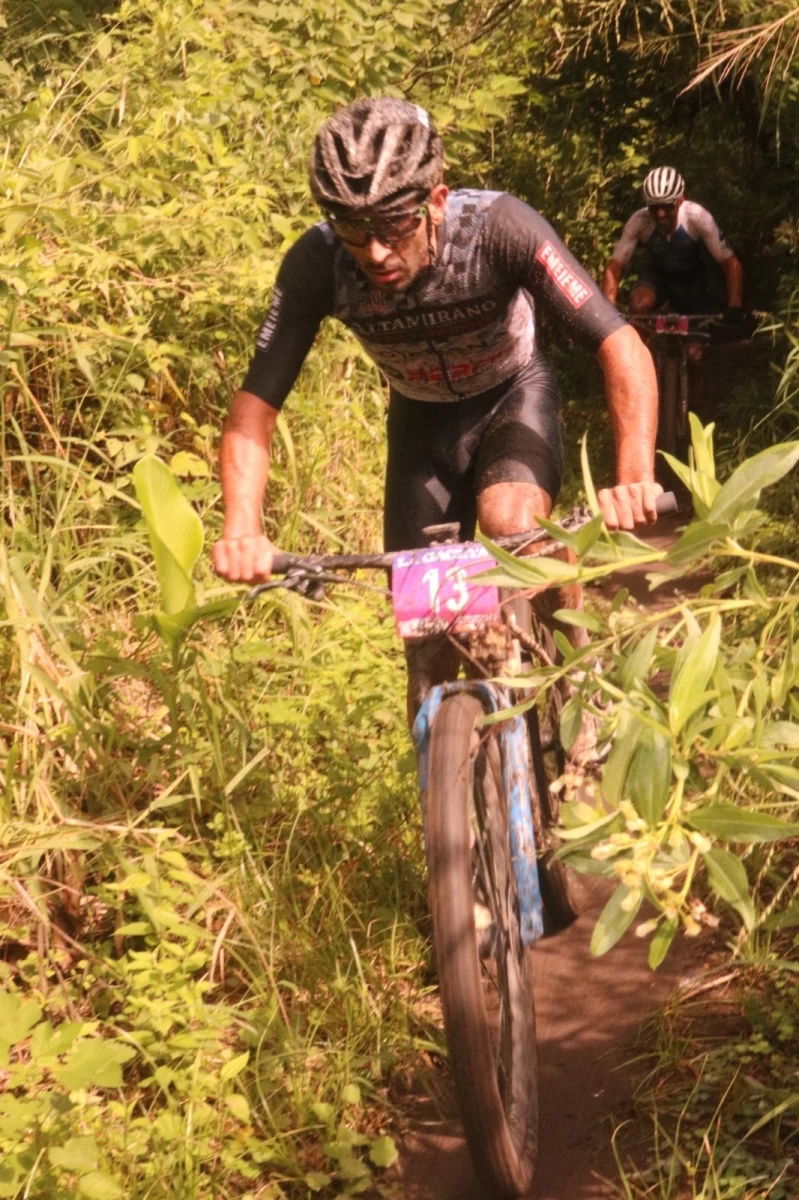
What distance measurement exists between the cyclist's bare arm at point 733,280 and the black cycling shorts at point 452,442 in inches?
188

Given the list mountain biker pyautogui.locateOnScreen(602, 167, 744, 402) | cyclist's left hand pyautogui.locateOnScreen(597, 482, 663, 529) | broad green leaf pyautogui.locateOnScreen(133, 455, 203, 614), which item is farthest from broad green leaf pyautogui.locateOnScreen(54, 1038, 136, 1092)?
mountain biker pyautogui.locateOnScreen(602, 167, 744, 402)

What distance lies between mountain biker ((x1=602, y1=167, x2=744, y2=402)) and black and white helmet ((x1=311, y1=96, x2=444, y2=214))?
5.13 m

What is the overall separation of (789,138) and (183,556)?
505cm

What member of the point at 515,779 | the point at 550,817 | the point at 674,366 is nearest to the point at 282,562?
the point at 515,779

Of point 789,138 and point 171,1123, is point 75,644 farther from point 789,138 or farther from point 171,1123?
point 789,138

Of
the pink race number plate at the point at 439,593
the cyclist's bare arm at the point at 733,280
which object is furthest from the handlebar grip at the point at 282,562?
the cyclist's bare arm at the point at 733,280

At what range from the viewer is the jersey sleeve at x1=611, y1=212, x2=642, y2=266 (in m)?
8.92

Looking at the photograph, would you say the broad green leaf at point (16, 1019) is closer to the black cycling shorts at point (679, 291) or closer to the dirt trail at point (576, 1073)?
the dirt trail at point (576, 1073)

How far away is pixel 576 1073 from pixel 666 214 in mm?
6395

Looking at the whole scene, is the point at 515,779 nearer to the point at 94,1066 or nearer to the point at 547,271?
the point at 94,1066

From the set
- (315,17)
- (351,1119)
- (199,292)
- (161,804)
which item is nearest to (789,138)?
(315,17)

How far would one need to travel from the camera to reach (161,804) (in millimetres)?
3666

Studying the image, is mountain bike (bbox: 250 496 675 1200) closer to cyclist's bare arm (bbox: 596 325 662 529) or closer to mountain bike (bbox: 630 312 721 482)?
cyclist's bare arm (bbox: 596 325 662 529)

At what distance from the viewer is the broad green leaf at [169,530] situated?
142 inches
